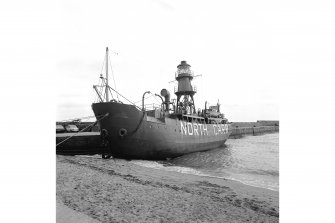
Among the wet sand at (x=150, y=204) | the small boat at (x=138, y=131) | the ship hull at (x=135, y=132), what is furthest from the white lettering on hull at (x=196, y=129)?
the wet sand at (x=150, y=204)

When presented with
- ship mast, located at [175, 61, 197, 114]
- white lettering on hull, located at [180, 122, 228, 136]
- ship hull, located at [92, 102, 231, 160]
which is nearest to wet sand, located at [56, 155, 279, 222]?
ship hull, located at [92, 102, 231, 160]

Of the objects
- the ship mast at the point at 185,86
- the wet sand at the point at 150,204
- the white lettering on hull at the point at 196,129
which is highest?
the ship mast at the point at 185,86

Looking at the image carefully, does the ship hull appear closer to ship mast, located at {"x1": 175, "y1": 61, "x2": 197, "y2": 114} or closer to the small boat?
the small boat

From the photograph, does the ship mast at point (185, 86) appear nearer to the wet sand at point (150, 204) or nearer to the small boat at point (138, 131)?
the small boat at point (138, 131)

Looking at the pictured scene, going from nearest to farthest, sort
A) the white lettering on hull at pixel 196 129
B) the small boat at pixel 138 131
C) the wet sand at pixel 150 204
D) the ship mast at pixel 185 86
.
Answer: the wet sand at pixel 150 204 < the small boat at pixel 138 131 < the white lettering on hull at pixel 196 129 < the ship mast at pixel 185 86

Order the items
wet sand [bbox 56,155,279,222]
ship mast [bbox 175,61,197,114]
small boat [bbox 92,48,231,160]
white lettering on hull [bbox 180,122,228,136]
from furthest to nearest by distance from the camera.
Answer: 1. ship mast [bbox 175,61,197,114]
2. white lettering on hull [bbox 180,122,228,136]
3. small boat [bbox 92,48,231,160]
4. wet sand [bbox 56,155,279,222]

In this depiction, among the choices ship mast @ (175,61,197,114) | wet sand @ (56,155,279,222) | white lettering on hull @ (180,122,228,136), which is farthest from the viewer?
ship mast @ (175,61,197,114)

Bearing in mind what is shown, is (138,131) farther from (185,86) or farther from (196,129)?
(185,86)

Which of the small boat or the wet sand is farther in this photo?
the small boat

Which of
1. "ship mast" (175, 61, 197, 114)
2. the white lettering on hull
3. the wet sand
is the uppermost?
"ship mast" (175, 61, 197, 114)

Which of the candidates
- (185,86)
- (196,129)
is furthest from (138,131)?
(185,86)

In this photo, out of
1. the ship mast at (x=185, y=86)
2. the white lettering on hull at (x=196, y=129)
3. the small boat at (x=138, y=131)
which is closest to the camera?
the small boat at (x=138, y=131)
